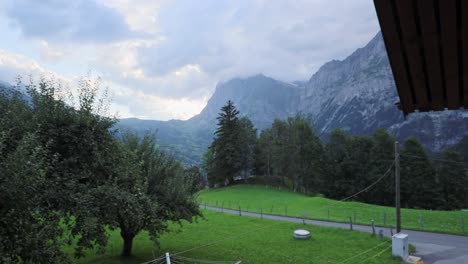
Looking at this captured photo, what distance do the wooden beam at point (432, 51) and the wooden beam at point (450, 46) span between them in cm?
8

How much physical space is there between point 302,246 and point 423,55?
27.8 meters

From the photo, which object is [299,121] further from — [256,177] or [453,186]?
[453,186]

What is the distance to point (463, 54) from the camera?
16.6 ft

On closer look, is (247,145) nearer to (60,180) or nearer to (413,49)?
(60,180)

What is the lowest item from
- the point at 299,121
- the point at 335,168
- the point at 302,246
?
the point at 302,246

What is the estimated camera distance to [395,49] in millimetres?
4906

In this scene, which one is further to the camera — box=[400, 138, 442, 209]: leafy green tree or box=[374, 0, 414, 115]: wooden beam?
box=[400, 138, 442, 209]: leafy green tree

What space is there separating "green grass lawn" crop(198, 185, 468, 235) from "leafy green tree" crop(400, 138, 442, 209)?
828 inches

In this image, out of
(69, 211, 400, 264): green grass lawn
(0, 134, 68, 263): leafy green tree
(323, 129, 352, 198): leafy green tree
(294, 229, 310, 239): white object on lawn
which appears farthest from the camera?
(323, 129, 352, 198): leafy green tree

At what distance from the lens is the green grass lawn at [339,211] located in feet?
132

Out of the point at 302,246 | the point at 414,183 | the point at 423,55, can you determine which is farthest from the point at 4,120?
the point at 414,183

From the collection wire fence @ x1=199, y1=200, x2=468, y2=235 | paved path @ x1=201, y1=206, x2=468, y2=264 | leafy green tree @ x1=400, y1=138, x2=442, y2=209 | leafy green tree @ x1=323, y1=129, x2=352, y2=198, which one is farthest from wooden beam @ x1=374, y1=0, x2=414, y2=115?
leafy green tree @ x1=323, y1=129, x2=352, y2=198

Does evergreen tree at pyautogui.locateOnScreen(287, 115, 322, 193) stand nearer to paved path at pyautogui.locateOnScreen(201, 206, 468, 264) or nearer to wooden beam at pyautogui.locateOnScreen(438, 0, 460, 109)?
paved path at pyautogui.locateOnScreen(201, 206, 468, 264)

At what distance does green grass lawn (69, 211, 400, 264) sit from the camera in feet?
86.0
